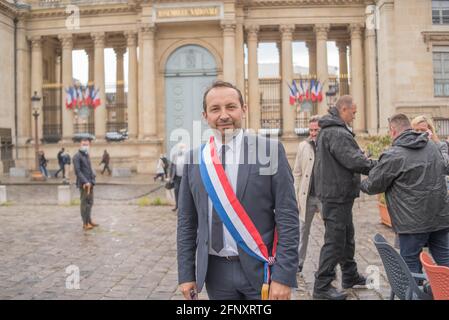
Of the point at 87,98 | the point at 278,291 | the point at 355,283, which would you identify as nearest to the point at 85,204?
the point at 355,283

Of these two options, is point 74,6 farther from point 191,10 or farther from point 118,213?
point 118,213

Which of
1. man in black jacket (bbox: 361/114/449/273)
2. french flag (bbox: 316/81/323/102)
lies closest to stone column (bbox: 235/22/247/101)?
french flag (bbox: 316/81/323/102)

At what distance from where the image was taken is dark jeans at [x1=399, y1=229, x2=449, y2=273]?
14.3ft

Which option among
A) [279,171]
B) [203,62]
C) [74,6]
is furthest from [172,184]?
[74,6]

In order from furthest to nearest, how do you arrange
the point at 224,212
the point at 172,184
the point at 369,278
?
the point at 172,184, the point at 369,278, the point at 224,212

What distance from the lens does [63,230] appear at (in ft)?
33.9

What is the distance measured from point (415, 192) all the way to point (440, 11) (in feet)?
82.8

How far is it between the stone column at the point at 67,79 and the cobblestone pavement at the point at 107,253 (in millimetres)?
17369

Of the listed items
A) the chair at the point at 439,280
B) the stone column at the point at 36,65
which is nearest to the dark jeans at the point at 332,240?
the chair at the point at 439,280

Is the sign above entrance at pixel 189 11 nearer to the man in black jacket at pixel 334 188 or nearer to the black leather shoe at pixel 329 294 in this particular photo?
the man in black jacket at pixel 334 188

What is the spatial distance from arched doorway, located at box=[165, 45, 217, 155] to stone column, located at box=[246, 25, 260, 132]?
236cm

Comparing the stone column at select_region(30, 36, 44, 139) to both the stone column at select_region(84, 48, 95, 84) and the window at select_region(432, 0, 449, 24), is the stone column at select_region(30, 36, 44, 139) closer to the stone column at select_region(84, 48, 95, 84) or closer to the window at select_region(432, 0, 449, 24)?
the stone column at select_region(84, 48, 95, 84)

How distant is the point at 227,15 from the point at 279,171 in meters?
26.5

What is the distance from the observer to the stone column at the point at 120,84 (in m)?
33.2
